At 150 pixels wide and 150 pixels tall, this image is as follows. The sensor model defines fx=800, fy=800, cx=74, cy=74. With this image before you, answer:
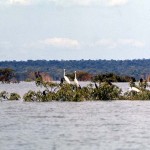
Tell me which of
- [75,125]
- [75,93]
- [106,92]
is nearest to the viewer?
[75,125]

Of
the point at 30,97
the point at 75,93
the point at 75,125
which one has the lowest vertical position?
the point at 75,125

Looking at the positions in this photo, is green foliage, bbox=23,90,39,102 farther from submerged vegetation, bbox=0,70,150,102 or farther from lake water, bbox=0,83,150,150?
lake water, bbox=0,83,150,150

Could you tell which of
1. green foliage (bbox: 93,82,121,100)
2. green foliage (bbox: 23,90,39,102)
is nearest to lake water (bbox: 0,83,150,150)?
green foliage (bbox: 23,90,39,102)

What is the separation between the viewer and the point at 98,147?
26.0 m

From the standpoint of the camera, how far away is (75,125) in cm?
3422

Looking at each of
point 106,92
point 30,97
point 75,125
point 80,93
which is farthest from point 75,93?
point 75,125

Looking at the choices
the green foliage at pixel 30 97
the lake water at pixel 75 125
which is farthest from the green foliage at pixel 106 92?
the green foliage at pixel 30 97

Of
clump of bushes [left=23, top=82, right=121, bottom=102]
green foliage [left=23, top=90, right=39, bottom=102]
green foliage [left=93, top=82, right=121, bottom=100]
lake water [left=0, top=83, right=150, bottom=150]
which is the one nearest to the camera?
lake water [left=0, top=83, right=150, bottom=150]

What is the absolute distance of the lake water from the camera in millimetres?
26922

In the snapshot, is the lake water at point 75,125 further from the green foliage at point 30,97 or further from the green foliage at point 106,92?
the green foliage at point 106,92

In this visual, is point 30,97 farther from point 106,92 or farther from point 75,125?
point 75,125

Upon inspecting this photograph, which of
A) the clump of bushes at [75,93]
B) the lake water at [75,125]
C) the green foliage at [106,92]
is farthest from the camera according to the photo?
the green foliage at [106,92]

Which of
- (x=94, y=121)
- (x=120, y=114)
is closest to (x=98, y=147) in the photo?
(x=94, y=121)

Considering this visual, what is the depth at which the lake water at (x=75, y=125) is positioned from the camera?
26922mm
